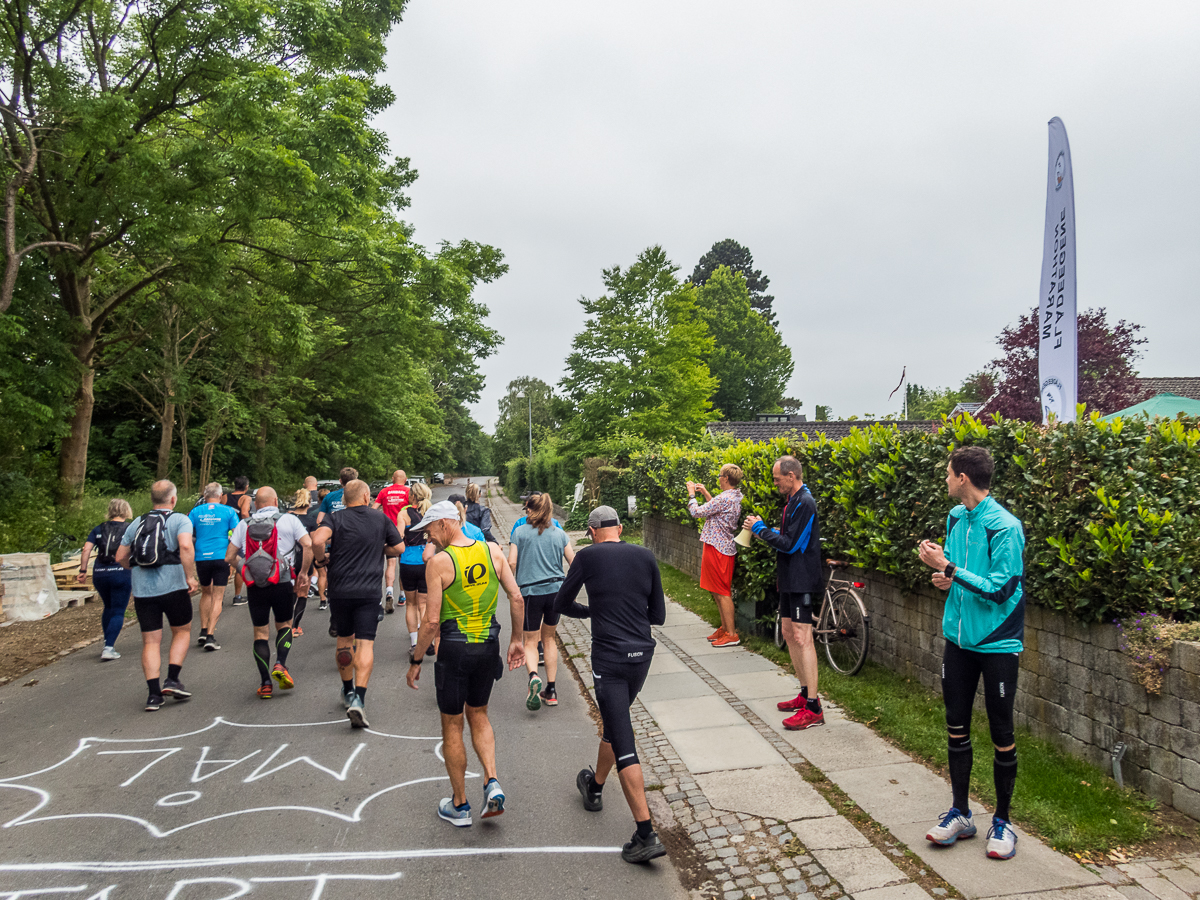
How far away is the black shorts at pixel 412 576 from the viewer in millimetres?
8258

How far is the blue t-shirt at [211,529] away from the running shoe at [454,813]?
19.5 feet

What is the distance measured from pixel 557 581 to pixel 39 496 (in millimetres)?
13848

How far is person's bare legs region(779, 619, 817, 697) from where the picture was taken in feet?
19.1

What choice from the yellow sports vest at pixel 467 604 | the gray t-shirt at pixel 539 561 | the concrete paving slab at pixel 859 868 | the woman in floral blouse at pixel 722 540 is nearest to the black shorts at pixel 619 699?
the yellow sports vest at pixel 467 604

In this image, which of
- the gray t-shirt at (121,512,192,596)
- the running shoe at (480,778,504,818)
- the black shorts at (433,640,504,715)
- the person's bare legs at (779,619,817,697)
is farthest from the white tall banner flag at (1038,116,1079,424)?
the gray t-shirt at (121,512,192,596)

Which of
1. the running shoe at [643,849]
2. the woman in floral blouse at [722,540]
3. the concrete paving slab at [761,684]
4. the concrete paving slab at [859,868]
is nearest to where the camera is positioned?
the concrete paving slab at [859,868]

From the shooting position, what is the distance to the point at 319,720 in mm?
6285

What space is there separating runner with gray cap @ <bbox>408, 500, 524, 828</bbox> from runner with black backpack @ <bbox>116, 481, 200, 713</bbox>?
12.2 feet

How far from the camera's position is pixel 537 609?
6766 millimetres

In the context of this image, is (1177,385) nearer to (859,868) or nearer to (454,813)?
(859,868)

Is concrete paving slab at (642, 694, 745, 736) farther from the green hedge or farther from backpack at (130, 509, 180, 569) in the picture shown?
backpack at (130, 509, 180, 569)

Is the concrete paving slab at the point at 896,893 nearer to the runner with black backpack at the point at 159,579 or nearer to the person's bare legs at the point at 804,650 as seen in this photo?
the person's bare legs at the point at 804,650

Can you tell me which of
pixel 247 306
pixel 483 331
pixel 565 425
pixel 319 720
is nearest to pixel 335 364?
pixel 483 331

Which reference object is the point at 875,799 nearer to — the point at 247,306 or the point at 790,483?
the point at 790,483
